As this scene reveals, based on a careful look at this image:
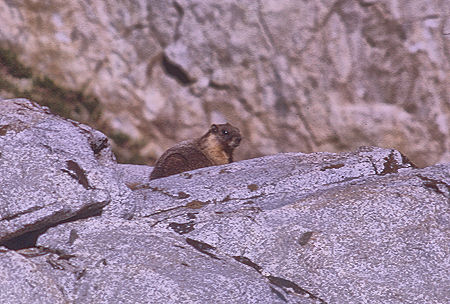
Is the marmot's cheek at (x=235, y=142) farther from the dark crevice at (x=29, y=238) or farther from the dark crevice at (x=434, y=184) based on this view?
the dark crevice at (x=29, y=238)

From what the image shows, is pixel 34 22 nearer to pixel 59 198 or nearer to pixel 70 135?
pixel 70 135

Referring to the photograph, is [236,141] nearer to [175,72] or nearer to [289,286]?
[175,72]

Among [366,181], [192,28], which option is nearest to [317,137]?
[192,28]

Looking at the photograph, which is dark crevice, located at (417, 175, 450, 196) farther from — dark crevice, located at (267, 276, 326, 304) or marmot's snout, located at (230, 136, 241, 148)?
marmot's snout, located at (230, 136, 241, 148)

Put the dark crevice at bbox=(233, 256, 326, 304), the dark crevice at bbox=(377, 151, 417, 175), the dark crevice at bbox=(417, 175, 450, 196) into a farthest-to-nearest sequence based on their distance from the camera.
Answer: the dark crevice at bbox=(377, 151, 417, 175) < the dark crevice at bbox=(417, 175, 450, 196) < the dark crevice at bbox=(233, 256, 326, 304)

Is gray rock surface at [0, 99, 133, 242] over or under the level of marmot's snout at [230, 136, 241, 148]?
over

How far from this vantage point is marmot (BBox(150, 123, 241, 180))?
5676mm

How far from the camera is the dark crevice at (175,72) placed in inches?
252

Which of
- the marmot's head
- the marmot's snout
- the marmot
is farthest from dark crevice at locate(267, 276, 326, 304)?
the marmot's snout

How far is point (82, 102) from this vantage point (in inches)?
253

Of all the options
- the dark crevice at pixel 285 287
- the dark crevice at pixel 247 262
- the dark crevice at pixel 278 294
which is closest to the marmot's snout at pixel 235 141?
the dark crevice at pixel 247 262

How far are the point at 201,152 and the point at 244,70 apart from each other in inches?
37.1

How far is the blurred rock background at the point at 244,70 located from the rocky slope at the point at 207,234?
185cm

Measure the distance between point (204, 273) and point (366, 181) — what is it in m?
1.49
